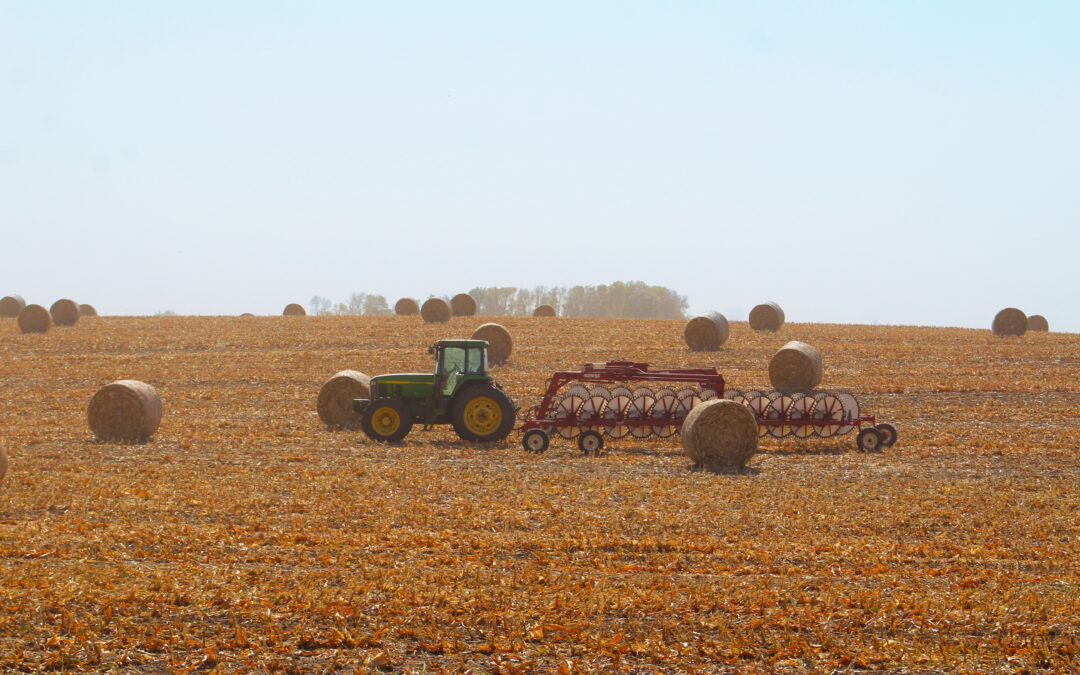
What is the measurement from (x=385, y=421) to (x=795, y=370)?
11.8 m

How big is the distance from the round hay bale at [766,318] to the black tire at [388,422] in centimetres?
2379

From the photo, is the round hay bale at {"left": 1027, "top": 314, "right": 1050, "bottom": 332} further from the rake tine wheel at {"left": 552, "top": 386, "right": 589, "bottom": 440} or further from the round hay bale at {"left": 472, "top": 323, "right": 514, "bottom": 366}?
the rake tine wheel at {"left": 552, "top": 386, "right": 589, "bottom": 440}

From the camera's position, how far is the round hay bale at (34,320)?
4081 cm

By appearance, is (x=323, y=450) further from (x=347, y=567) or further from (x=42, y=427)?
(x=347, y=567)

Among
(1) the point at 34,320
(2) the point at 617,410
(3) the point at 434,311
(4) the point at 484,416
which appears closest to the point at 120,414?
(4) the point at 484,416

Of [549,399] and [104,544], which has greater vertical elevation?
[549,399]

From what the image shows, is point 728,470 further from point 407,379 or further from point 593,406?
point 407,379

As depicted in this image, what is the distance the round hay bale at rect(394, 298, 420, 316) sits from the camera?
5194 centimetres

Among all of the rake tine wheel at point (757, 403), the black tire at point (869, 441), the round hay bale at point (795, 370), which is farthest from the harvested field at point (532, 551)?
the round hay bale at point (795, 370)

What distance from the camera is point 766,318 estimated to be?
132 feet

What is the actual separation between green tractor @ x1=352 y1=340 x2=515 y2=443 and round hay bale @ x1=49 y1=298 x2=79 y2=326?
29663mm

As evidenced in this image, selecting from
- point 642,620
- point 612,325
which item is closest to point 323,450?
point 642,620

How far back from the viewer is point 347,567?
9781 mm

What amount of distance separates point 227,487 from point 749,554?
25.0 ft
